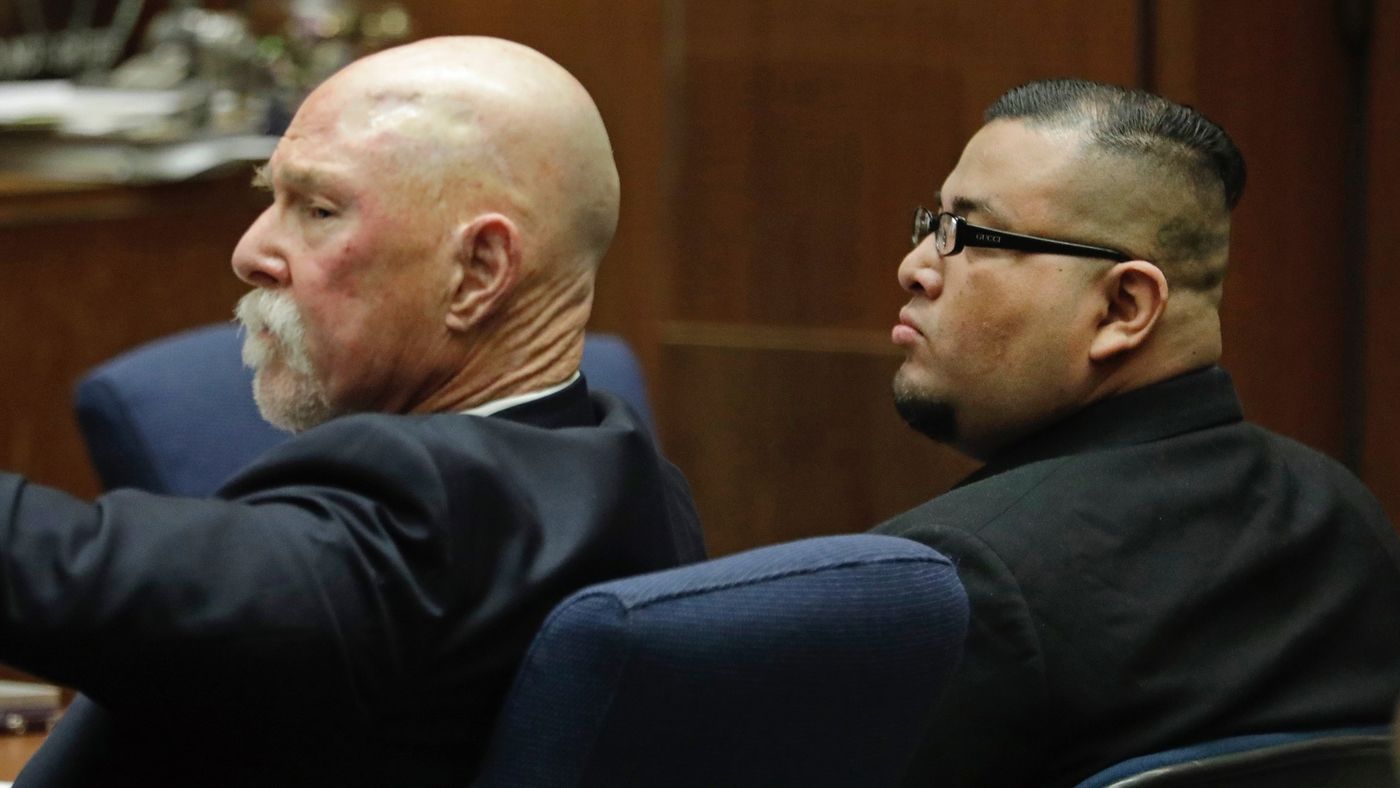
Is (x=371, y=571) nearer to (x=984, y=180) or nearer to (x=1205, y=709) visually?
(x=1205, y=709)

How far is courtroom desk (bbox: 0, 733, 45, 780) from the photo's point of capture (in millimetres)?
1406

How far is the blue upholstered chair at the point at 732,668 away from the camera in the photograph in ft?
3.30

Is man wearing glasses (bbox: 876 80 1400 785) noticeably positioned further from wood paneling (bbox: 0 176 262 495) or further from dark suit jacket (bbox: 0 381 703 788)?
wood paneling (bbox: 0 176 262 495)

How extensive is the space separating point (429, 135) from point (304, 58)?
8.29 ft

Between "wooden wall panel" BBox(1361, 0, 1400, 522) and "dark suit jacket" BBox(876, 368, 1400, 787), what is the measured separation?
183 cm

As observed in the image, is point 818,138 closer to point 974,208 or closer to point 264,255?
point 974,208

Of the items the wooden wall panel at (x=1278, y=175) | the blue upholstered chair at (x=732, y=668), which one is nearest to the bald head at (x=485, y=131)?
the blue upholstered chair at (x=732, y=668)

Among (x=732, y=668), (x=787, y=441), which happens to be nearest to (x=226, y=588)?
(x=732, y=668)

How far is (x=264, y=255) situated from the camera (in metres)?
1.34

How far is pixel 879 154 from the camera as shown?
3607mm

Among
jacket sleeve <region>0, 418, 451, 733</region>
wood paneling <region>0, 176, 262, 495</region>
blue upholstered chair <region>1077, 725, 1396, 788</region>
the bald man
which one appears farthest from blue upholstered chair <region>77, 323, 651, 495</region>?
wood paneling <region>0, 176, 262, 495</region>

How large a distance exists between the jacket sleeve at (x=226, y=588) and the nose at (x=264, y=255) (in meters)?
0.29

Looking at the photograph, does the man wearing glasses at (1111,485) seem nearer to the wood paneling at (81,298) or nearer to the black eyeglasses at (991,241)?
the black eyeglasses at (991,241)

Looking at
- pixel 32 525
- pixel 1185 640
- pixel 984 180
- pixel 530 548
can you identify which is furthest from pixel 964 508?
pixel 32 525
